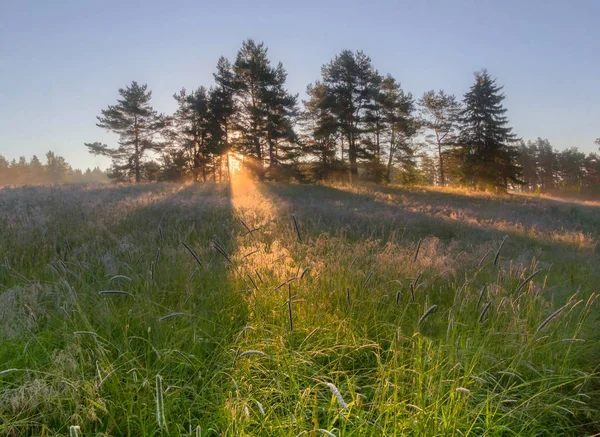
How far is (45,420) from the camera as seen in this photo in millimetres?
1820

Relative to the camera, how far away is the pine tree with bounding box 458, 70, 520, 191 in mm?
34031

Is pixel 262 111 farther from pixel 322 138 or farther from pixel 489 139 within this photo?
pixel 489 139

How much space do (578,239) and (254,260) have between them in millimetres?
8439

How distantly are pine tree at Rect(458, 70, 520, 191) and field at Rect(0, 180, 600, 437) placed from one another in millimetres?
31831

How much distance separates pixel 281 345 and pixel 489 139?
37621 mm

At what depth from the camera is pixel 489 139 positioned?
34.3 m

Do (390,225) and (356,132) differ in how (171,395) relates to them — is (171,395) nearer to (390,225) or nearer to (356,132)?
(390,225)

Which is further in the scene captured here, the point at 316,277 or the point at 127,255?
the point at 127,255

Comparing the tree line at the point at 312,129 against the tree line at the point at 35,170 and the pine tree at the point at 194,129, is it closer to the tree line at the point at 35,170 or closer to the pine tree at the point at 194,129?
the pine tree at the point at 194,129

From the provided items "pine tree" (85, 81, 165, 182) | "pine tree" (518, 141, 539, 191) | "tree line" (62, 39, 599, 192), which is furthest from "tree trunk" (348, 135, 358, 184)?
"pine tree" (518, 141, 539, 191)

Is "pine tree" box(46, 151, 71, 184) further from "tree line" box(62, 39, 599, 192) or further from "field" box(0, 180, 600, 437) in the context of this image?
"field" box(0, 180, 600, 437)

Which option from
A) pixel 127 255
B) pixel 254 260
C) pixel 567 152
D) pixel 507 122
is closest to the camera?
pixel 254 260

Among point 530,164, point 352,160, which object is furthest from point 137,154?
point 530,164

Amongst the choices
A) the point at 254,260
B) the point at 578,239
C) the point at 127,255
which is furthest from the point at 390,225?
the point at 127,255
